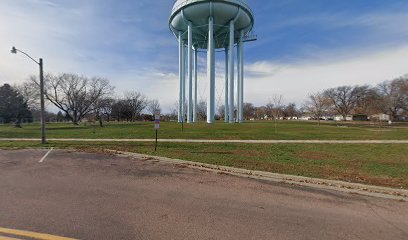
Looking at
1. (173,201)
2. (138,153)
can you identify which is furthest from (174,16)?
(173,201)

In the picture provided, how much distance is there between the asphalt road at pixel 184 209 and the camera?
3.67m

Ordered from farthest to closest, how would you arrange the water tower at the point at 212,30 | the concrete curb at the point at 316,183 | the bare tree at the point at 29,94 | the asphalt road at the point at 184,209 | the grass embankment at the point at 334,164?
the bare tree at the point at 29,94
the water tower at the point at 212,30
the grass embankment at the point at 334,164
the concrete curb at the point at 316,183
the asphalt road at the point at 184,209

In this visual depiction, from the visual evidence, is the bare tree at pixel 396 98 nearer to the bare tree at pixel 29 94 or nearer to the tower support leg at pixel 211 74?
the tower support leg at pixel 211 74

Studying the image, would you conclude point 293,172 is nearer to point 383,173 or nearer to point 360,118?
point 383,173

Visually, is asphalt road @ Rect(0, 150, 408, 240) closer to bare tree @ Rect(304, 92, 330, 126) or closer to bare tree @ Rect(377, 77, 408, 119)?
bare tree @ Rect(304, 92, 330, 126)

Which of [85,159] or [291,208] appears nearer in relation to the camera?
[291,208]

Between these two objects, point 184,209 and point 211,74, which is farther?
point 211,74

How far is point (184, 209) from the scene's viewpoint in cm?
457

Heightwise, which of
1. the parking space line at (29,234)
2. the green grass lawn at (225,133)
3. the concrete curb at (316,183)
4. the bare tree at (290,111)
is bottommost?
the concrete curb at (316,183)

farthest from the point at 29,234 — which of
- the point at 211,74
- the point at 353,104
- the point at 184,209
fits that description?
the point at 353,104

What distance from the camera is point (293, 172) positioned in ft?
25.4

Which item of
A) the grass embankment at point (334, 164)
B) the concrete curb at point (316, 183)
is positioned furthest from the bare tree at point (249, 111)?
the concrete curb at point (316, 183)

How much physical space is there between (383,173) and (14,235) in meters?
9.98

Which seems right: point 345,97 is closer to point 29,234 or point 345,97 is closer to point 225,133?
point 225,133
